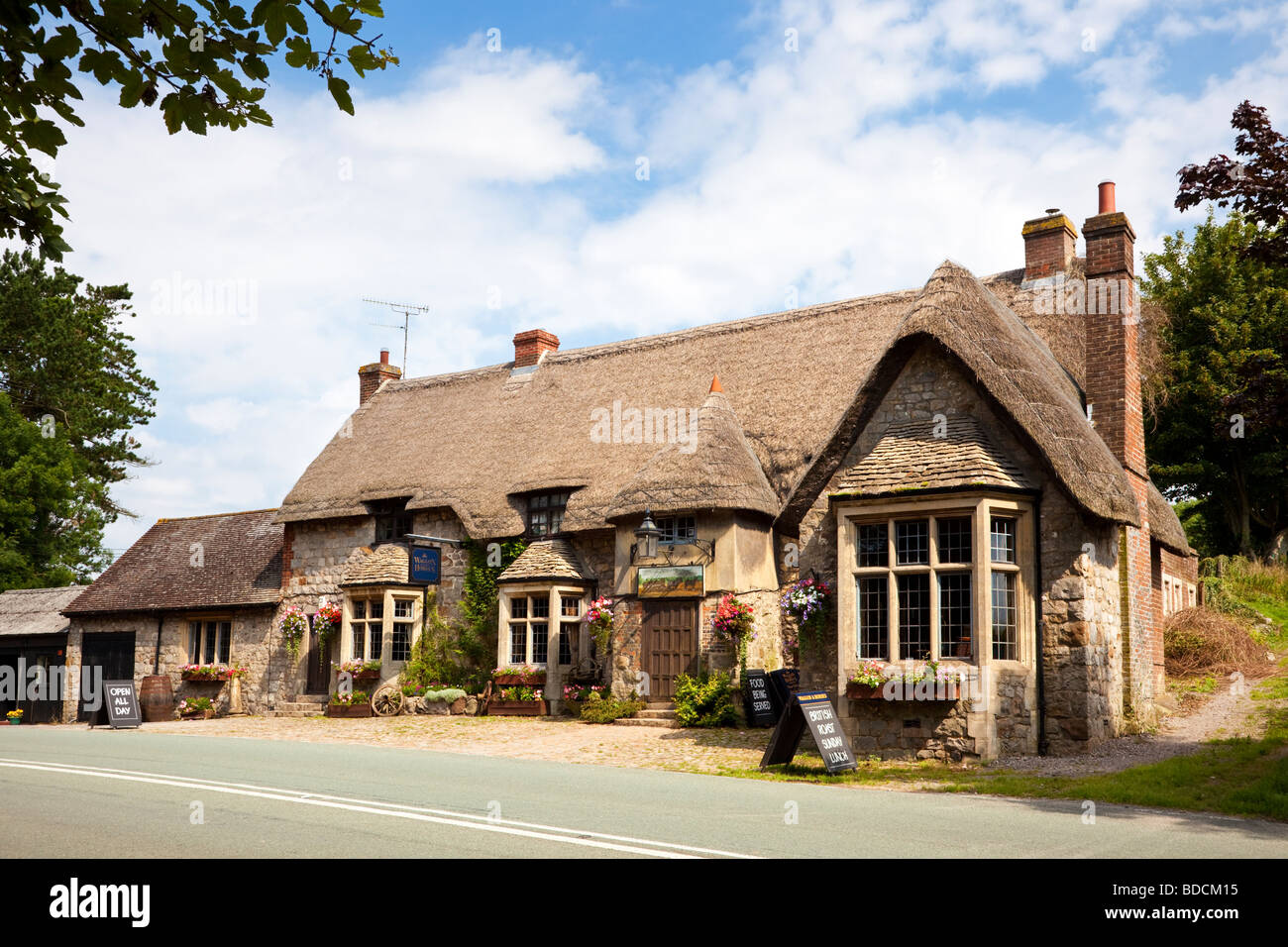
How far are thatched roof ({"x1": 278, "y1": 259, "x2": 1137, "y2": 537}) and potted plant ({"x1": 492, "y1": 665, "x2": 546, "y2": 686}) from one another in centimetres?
317

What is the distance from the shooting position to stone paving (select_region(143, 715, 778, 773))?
1516cm

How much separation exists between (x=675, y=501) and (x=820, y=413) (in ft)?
11.9

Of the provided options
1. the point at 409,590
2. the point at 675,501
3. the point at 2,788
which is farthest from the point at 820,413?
the point at 2,788

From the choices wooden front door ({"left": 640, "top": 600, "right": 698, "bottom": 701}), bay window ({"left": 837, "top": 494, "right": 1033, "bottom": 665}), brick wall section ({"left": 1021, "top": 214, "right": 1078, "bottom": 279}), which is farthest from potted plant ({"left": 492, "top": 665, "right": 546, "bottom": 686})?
brick wall section ({"left": 1021, "top": 214, "right": 1078, "bottom": 279})

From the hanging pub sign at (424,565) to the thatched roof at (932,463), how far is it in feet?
40.0

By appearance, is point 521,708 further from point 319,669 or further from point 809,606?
point 809,606

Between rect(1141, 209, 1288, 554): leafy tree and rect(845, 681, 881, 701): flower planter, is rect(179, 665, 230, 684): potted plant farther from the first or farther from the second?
rect(1141, 209, 1288, 554): leafy tree

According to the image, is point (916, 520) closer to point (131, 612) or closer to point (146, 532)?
point (131, 612)

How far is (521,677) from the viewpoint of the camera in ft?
75.6

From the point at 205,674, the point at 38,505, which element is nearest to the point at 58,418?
the point at 38,505

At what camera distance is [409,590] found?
25.5m

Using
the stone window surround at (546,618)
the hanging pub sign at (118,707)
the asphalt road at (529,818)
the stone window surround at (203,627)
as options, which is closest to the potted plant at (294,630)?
the stone window surround at (203,627)

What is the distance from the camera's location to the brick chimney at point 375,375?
33750 mm

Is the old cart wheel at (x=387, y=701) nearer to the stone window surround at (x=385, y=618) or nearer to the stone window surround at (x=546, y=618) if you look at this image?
the stone window surround at (x=385, y=618)
